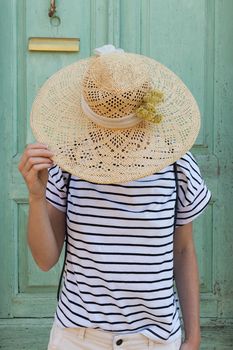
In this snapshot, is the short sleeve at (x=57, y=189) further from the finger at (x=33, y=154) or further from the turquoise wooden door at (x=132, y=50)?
the turquoise wooden door at (x=132, y=50)

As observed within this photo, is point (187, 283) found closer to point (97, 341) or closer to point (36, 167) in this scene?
point (97, 341)

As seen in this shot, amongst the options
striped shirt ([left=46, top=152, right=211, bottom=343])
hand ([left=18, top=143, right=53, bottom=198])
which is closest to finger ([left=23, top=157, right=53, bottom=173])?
hand ([left=18, top=143, right=53, bottom=198])

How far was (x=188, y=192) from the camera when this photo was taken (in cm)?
197

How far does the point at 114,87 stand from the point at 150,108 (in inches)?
4.0

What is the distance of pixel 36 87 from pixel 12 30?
0.97 feet

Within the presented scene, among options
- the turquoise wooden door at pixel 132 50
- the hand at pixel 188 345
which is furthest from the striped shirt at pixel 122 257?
the turquoise wooden door at pixel 132 50

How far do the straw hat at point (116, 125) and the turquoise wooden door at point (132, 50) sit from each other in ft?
5.60

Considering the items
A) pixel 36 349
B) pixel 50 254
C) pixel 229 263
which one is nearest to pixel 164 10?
pixel 229 263

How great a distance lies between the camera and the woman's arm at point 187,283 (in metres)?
2.04

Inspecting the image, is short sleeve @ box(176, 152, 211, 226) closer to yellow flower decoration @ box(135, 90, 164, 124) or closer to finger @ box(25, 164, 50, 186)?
yellow flower decoration @ box(135, 90, 164, 124)

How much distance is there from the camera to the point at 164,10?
364 cm

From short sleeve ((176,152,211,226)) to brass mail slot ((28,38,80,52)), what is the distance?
68.3 inches

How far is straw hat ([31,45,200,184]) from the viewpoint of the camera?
5.90ft

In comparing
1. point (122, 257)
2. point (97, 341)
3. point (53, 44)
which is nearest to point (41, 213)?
point (122, 257)
